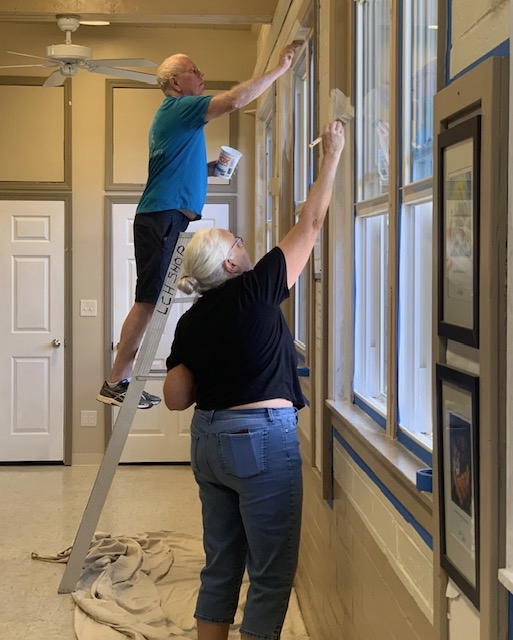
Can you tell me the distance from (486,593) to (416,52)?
4.56 ft

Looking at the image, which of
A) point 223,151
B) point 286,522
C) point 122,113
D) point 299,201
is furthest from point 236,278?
point 122,113

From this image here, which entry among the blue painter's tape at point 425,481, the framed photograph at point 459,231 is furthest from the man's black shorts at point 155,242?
the framed photograph at point 459,231

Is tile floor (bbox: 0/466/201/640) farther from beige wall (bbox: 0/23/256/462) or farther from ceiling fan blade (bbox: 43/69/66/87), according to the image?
ceiling fan blade (bbox: 43/69/66/87)

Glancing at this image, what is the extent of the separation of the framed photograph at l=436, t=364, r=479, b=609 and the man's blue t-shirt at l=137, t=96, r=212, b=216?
226 centimetres

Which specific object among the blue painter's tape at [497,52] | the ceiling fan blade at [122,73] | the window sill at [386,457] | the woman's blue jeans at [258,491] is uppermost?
the ceiling fan blade at [122,73]

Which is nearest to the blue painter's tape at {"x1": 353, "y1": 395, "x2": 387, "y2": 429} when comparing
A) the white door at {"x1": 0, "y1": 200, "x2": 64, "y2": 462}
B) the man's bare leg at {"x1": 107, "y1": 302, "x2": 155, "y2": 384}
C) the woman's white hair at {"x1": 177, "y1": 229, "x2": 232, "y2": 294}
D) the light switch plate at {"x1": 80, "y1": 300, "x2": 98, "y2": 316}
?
the woman's white hair at {"x1": 177, "y1": 229, "x2": 232, "y2": 294}

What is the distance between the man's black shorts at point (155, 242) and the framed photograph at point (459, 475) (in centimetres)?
227

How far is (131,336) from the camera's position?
3.71m

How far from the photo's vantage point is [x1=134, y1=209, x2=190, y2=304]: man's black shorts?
3.51 meters

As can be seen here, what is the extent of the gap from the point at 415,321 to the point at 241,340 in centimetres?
55

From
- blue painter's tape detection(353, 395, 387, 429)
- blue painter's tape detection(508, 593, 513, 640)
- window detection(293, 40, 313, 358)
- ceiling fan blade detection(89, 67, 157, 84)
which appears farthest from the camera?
ceiling fan blade detection(89, 67, 157, 84)

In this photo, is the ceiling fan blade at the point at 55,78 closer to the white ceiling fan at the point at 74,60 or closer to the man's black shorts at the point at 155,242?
the white ceiling fan at the point at 74,60

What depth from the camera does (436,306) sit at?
1376mm

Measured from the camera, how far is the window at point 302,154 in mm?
3994
